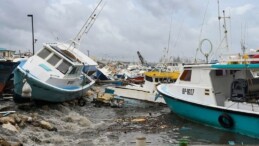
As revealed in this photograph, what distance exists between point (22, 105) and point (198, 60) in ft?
33.3

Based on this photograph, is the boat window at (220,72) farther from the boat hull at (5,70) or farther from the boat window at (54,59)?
the boat hull at (5,70)

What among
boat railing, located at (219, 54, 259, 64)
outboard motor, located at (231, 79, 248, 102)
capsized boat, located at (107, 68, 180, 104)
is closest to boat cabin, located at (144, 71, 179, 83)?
capsized boat, located at (107, 68, 180, 104)

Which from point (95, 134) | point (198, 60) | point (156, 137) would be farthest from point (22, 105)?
point (198, 60)

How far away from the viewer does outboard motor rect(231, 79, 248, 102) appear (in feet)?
51.7

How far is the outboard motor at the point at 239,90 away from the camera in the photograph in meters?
15.8

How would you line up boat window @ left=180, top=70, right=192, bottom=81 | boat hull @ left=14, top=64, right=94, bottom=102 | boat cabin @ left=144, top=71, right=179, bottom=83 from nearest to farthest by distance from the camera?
boat window @ left=180, top=70, right=192, bottom=81 < boat hull @ left=14, top=64, right=94, bottom=102 < boat cabin @ left=144, top=71, right=179, bottom=83

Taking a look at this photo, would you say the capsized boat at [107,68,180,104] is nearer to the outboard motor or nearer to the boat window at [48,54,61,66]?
the boat window at [48,54,61,66]

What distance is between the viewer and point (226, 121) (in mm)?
15055

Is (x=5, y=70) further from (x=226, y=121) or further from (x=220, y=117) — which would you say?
(x=226, y=121)

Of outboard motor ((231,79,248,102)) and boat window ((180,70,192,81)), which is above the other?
boat window ((180,70,192,81))

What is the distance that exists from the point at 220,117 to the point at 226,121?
0.33 metres

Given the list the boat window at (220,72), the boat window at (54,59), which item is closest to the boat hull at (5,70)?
the boat window at (54,59)

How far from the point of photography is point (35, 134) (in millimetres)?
13461

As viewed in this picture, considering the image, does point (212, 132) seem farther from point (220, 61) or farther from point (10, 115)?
point (10, 115)
